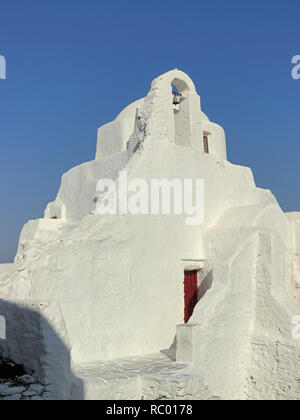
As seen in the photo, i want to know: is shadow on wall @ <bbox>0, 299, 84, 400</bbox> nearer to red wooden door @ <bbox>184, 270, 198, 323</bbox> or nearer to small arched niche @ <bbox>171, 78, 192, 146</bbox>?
red wooden door @ <bbox>184, 270, 198, 323</bbox>

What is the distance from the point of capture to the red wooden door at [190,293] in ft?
33.7

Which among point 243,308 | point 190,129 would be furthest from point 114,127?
point 243,308

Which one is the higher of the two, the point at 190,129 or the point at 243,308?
the point at 190,129

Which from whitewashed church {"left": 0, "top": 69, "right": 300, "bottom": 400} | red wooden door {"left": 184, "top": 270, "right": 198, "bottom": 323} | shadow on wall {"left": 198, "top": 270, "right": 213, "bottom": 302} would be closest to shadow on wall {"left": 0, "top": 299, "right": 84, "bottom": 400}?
whitewashed church {"left": 0, "top": 69, "right": 300, "bottom": 400}

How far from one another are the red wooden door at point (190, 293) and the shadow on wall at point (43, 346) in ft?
13.4

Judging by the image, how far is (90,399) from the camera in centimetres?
671

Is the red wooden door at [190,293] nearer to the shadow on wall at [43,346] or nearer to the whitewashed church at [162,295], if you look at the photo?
the whitewashed church at [162,295]

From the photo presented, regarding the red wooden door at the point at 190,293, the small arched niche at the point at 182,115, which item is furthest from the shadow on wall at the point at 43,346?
the small arched niche at the point at 182,115

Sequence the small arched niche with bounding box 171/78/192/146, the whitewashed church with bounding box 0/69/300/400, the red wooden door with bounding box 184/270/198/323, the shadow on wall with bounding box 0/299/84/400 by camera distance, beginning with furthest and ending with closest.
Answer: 1. the small arched niche with bounding box 171/78/192/146
2. the red wooden door with bounding box 184/270/198/323
3. the whitewashed church with bounding box 0/69/300/400
4. the shadow on wall with bounding box 0/299/84/400

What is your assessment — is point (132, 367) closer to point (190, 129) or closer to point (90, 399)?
point (90, 399)

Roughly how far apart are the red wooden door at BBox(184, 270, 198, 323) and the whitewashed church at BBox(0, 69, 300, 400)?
0.03 meters

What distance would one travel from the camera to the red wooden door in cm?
1026
